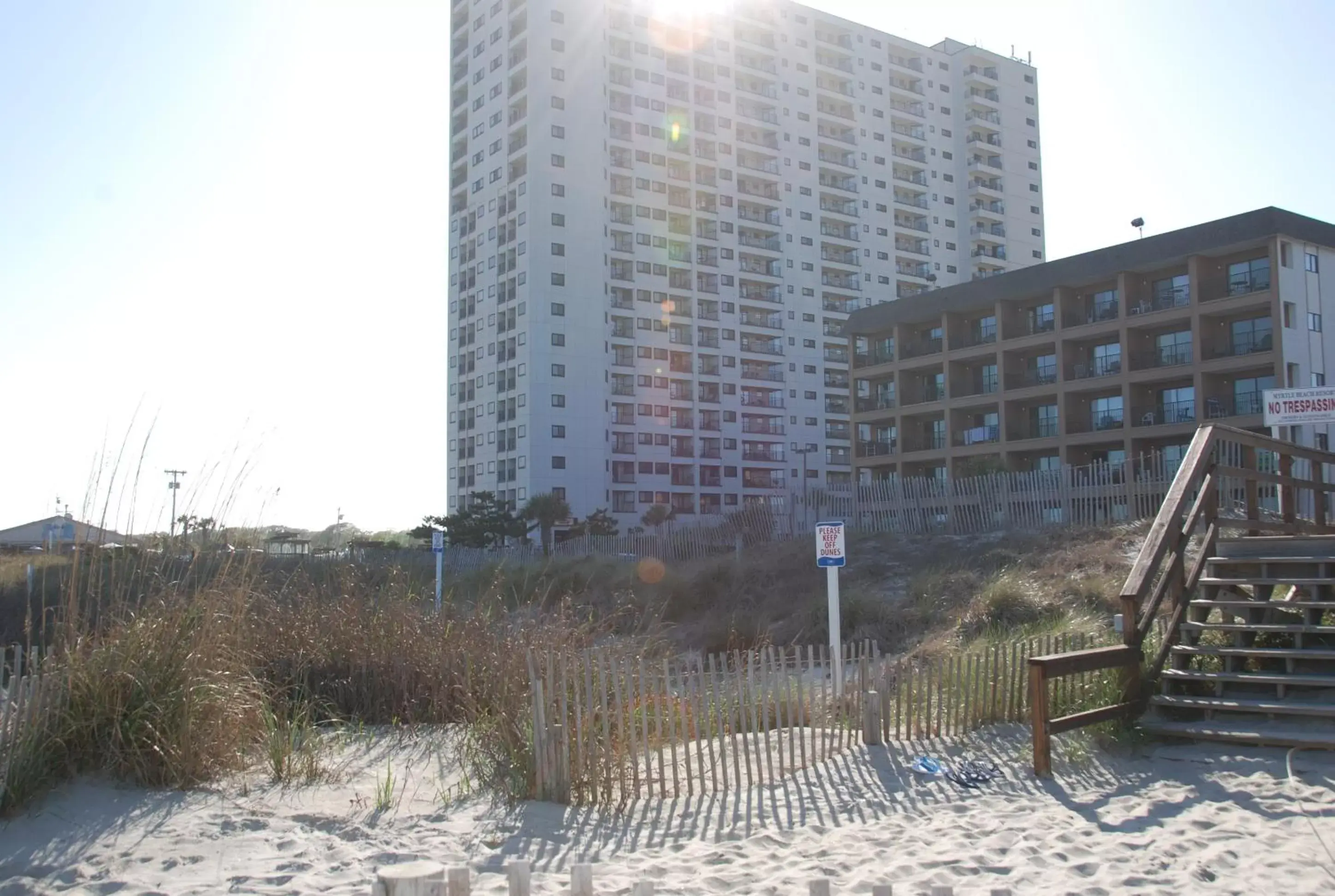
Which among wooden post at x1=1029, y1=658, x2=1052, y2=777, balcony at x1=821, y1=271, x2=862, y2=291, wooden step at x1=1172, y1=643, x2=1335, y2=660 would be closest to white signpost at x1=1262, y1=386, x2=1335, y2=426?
wooden step at x1=1172, y1=643, x2=1335, y2=660

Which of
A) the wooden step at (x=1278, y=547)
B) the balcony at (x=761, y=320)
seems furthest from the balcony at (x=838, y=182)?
the wooden step at (x=1278, y=547)

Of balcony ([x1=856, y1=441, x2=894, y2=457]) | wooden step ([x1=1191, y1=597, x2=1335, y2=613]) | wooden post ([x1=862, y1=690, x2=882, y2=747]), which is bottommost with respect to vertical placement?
wooden post ([x1=862, y1=690, x2=882, y2=747])

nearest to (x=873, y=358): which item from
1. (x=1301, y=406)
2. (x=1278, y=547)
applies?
(x=1301, y=406)

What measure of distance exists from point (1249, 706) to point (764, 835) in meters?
4.28

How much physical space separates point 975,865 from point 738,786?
2.30 meters

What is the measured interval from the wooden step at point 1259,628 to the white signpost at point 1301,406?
3209 mm

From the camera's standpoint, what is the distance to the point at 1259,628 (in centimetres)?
909

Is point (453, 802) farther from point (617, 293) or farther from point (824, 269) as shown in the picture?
point (824, 269)

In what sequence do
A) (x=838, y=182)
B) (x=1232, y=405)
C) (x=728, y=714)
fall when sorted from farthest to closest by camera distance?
(x=838, y=182), (x=1232, y=405), (x=728, y=714)

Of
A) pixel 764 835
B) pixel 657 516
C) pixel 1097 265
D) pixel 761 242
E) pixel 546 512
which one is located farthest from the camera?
pixel 761 242

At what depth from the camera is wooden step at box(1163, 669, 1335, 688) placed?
27.7ft

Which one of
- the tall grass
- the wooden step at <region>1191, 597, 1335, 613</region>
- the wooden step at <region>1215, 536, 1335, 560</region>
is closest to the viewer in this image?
the tall grass

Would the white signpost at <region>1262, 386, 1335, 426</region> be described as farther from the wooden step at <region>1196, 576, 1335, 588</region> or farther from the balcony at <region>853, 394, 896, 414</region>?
the balcony at <region>853, 394, 896, 414</region>

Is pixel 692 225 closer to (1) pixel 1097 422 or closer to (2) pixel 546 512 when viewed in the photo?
(2) pixel 546 512
